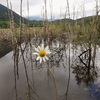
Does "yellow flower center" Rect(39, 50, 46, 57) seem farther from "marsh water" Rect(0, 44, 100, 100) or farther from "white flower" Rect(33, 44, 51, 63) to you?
"marsh water" Rect(0, 44, 100, 100)

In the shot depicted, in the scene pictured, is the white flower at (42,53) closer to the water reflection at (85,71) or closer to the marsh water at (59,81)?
the marsh water at (59,81)

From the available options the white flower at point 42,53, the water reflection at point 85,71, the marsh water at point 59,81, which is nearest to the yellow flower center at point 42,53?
the white flower at point 42,53

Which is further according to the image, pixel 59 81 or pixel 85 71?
pixel 85 71

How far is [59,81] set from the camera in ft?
23.1

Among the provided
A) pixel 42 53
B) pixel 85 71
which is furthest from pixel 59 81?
pixel 42 53

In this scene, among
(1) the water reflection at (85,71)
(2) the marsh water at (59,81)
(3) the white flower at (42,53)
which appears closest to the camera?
(3) the white flower at (42,53)

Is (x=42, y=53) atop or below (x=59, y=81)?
atop

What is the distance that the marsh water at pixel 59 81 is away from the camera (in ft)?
19.2

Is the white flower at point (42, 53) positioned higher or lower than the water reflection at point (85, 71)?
higher

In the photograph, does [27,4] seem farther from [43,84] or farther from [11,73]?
[43,84]

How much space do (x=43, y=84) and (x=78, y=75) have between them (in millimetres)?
1631

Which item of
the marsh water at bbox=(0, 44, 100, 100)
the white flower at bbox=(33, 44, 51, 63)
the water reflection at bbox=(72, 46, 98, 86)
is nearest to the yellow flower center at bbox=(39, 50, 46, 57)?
the white flower at bbox=(33, 44, 51, 63)

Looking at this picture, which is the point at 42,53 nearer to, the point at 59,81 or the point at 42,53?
the point at 42,53

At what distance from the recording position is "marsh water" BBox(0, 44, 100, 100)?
5867 mm
